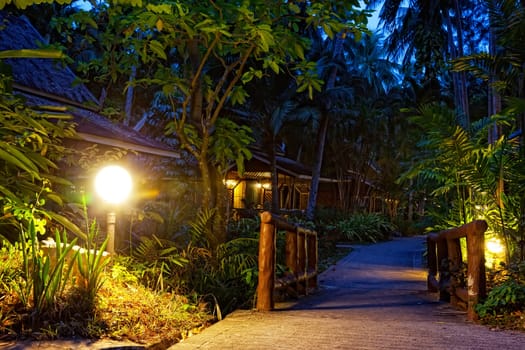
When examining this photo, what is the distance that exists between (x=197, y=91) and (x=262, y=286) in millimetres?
3140

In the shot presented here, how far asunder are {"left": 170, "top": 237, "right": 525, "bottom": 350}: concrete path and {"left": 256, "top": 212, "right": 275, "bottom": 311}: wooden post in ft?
0.59

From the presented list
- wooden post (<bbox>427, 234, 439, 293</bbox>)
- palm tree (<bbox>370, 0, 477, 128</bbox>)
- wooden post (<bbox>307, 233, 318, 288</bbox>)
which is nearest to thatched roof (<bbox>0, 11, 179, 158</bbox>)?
wooden post (<bbox>307, 233, 318, 288</bbox>)

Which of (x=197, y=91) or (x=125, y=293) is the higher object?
(x=197, y=91)

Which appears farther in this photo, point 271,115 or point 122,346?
point 271,115

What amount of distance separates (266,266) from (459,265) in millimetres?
2497

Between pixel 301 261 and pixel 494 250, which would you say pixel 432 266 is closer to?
pixel 494 250

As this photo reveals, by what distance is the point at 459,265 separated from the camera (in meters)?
6.50

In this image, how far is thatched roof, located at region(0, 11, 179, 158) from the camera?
28.3 feet

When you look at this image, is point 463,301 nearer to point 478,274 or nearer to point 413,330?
point 478,274

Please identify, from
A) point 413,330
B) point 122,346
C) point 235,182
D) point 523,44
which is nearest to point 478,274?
point 413,330

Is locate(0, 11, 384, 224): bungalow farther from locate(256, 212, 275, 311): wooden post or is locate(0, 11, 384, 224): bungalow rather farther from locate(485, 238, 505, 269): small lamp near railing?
locate(485, 238, 505, 269): small lamp near railing

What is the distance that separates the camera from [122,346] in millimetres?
3660

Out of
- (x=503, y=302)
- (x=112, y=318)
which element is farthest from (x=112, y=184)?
(x=503, y=302)

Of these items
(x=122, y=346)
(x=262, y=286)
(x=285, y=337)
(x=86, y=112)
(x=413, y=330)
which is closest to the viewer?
(x=122, y=346)
